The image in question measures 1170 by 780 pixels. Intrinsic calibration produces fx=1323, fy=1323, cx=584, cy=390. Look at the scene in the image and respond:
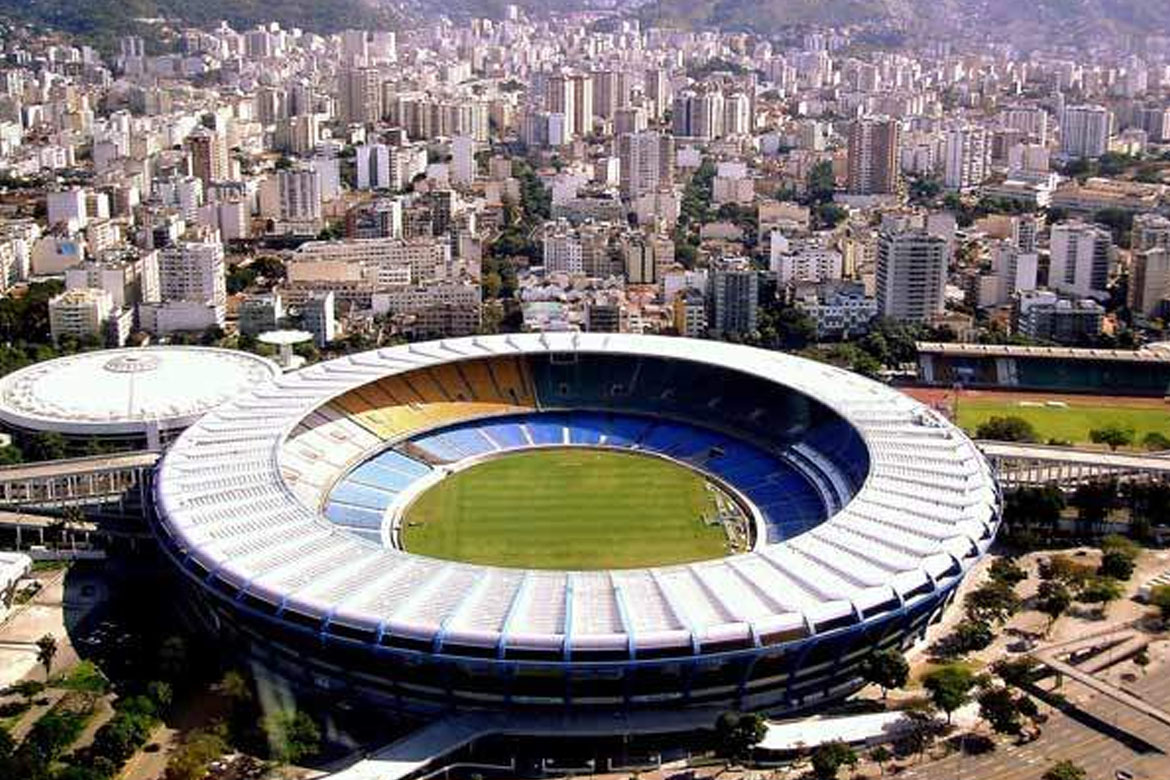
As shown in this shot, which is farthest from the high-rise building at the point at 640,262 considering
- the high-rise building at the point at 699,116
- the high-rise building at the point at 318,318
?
the high-rise building at the point at 699,116

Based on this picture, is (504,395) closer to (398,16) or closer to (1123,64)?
(1123,64)

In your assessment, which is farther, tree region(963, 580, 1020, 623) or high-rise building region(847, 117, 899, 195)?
high-rise building region(847, 117, 899, 195)

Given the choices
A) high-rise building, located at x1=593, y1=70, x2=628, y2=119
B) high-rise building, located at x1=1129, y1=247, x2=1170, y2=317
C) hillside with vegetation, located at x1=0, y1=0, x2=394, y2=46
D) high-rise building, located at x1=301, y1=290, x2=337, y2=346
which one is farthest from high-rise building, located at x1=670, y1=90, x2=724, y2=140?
hillside with vegetation, located at x1=0, y1=0, x2=394, y2=46

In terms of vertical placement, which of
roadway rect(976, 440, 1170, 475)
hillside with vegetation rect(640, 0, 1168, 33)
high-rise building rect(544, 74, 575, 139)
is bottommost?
roadway rect(976, 440, 1170, 475)

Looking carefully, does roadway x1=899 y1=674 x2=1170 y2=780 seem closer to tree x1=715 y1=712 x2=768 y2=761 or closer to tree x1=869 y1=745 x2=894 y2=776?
tree x1=869 y1=745 x2=894 y2=776

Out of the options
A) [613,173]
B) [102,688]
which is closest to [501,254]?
[613,173]

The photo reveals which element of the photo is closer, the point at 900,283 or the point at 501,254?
the point at 900,283

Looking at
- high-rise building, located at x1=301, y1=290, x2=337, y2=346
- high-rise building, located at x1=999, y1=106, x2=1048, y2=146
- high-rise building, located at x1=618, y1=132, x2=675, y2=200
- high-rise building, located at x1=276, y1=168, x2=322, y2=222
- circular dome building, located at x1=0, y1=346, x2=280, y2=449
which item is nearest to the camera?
circular dome building, located at x1=0, y1=346, x2=280, y2=449

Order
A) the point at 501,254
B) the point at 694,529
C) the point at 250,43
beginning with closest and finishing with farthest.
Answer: the point at 694,529 < the point at 501,254 < the point at 250,43
